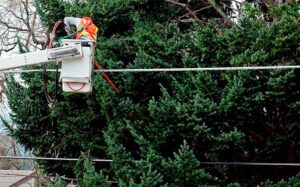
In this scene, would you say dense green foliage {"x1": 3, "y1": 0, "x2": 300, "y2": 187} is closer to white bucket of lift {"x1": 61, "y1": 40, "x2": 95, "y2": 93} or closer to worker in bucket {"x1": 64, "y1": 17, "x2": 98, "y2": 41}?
worker in bucket {"x1": 64, "y1": 17, "x2": 98, "y2": 41}

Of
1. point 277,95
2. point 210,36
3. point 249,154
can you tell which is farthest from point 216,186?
point 210,36

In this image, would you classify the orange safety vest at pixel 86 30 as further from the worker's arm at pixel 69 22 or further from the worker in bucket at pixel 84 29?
the worker's arm at pixel 69 22

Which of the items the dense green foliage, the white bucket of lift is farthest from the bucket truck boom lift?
the dense green foliage

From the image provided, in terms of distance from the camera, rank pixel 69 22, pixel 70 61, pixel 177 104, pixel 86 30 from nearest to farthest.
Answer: pixel 70 61
pixel 86 30
pixel 69 22
pixel 177 104

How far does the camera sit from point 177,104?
5.57 m

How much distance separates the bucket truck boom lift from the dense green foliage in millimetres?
2279

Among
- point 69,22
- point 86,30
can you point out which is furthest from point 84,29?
point 69,22

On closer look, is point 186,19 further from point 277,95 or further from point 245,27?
point 277,95

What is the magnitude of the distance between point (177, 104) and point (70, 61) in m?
2.53

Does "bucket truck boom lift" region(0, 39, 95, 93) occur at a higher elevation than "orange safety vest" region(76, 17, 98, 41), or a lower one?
lower

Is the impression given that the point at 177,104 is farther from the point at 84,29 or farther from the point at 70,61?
the point at 70,61

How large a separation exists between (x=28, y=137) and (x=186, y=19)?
3116mm

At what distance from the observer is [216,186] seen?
18.7 feet

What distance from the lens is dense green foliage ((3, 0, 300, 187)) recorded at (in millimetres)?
5469
